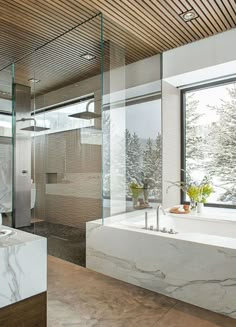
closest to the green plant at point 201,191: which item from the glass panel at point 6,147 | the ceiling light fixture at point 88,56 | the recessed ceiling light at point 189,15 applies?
the recessed ceiling light at point 189,15

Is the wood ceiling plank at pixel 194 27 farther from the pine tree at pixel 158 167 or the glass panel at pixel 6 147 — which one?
the glass panel at pixel 6 147

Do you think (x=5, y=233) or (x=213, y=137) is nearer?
(x=5, y=233)

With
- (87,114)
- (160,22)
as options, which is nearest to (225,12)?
(160,22)

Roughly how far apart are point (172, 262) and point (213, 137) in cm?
213

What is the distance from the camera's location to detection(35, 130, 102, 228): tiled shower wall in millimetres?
3619

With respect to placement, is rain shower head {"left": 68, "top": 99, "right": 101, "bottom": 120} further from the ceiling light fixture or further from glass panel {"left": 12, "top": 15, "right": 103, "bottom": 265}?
the ceiling light fixture

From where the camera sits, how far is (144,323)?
202 centimetres

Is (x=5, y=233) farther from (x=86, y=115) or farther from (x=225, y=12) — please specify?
(x=225, y=12)

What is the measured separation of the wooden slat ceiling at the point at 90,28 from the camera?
2.64 meters

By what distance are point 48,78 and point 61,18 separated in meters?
1.42

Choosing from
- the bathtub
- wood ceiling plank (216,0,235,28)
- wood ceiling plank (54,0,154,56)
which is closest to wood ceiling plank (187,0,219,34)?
wood ceiling plank (216,0,235,28)

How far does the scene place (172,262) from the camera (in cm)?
242

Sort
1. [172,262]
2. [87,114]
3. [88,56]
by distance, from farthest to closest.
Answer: [87,114], [88,56], [172,262]

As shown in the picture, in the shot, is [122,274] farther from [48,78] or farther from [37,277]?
[48,78]
